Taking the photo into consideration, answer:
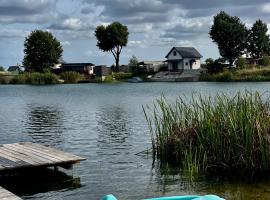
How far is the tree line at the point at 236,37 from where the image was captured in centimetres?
10856

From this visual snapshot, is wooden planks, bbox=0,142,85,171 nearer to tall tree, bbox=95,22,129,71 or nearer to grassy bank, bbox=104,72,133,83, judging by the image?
grassy bank, bbox=104,72,133,83

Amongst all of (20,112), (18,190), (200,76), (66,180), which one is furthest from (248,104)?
(200,76)

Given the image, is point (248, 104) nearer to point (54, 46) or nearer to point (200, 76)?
point (200, 76)

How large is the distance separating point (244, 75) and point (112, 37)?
45180 millimetres

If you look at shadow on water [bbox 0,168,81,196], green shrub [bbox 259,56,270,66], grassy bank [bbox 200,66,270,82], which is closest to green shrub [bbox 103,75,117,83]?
grassy bank [bbox 200,66,270,82]

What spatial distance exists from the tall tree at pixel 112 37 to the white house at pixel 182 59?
12745 millimetres

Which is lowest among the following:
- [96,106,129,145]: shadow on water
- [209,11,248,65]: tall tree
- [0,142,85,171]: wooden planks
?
[96,106,129,145]: shadow on water

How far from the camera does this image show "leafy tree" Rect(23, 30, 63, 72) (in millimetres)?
121812

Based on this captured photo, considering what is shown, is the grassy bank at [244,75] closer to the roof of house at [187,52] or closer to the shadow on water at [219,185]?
the roof of house at [187,52]

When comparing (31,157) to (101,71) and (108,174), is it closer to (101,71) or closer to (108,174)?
(108,174)

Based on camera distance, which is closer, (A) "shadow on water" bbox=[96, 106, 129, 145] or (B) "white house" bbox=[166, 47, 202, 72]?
(A) "shadow on water" bbox=[96, 106, 129, 145]

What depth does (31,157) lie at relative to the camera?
53.4ft

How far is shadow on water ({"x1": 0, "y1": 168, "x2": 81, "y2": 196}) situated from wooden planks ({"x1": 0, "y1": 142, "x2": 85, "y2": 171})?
526mm

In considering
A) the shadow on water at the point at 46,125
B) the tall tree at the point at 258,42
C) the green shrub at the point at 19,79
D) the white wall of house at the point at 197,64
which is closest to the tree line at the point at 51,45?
the green shrub at the point at 19,79
